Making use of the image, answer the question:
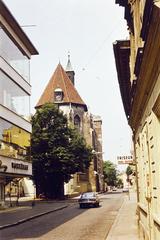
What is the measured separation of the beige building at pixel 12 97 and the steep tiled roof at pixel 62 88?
144 ft

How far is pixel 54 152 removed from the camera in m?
54.5

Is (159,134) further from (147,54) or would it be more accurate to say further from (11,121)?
(11,121)

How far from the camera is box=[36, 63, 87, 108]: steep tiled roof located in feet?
278

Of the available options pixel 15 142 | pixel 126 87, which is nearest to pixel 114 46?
pixel 126 87

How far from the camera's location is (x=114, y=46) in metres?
13.5

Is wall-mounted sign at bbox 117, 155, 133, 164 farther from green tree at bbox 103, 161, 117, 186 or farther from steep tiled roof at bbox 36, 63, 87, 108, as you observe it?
green tree at bbox 103, 161, 117, 186

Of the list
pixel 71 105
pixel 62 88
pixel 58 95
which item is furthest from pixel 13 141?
pixel 62 88

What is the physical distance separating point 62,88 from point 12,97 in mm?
50787

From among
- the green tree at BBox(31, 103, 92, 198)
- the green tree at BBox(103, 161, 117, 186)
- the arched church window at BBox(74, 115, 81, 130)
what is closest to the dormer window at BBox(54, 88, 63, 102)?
the arched church window at BBox(74, 115, 81, 130)

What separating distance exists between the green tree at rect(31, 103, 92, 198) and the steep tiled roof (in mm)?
26136

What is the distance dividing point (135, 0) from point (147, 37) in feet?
16.4

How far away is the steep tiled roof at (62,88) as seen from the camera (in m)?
84.7

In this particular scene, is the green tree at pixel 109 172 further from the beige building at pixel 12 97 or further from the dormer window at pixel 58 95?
the beige building at pixel 12 97

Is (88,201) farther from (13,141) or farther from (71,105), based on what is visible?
(71,105)
